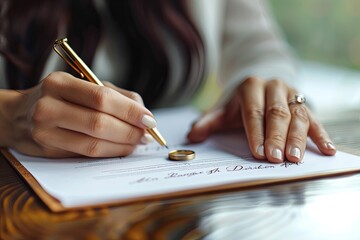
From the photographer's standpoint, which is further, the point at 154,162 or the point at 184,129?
the point at 184,129

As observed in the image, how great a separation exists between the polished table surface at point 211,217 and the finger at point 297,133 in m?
0.08

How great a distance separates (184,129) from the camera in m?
0.79

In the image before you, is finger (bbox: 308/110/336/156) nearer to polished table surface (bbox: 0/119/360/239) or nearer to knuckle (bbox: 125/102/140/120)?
polished table surface (bbox: 0/119/360/239)

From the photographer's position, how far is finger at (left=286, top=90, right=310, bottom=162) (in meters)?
0.57

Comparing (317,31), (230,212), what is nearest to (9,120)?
(230,212)

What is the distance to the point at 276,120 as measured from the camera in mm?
639

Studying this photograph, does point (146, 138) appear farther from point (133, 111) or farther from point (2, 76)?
point (2, 76)

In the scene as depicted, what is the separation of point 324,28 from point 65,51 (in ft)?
4.19

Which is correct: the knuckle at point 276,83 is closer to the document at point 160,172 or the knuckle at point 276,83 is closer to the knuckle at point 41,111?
the document at point 160,172

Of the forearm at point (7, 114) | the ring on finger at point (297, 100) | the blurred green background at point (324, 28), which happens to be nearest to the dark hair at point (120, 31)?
the forearm at point (7, 114)

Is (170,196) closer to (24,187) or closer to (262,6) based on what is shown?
(24,187)

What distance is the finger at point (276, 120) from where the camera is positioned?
1.89 ft

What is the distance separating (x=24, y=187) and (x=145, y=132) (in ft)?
0.55

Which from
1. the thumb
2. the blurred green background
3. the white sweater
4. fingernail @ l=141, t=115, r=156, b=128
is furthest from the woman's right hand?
the blurred green background
